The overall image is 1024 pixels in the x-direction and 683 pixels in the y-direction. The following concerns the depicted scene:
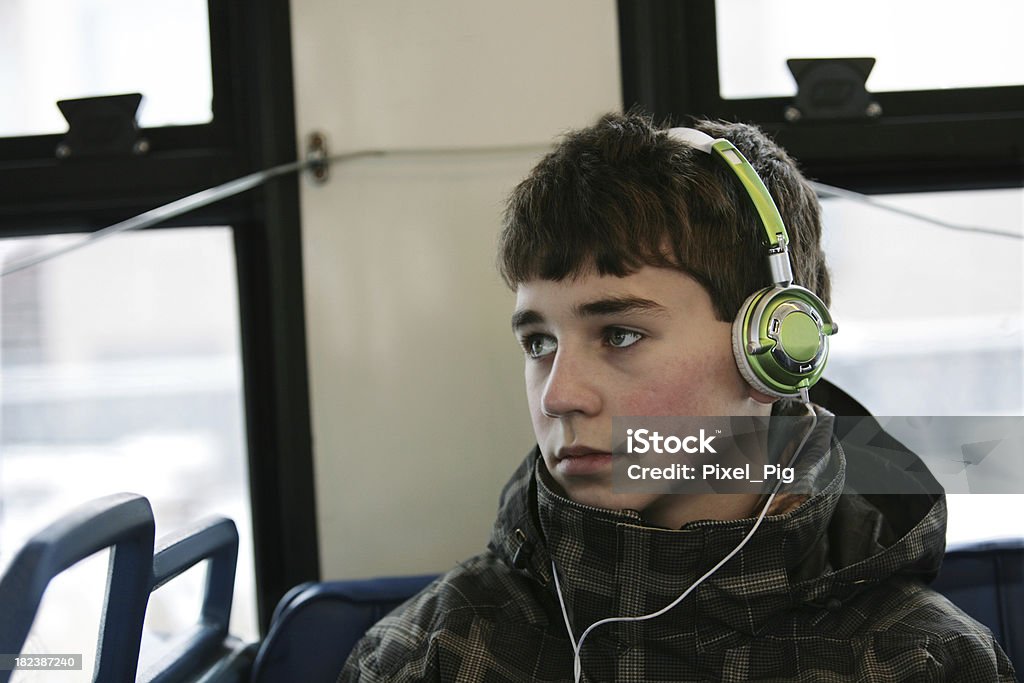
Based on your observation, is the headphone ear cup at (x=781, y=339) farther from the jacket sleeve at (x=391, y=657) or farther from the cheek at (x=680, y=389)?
the jacket sleeve at (x=391, y=657)

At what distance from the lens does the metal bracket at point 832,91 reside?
1.42 m

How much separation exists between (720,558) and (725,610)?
0.05 m

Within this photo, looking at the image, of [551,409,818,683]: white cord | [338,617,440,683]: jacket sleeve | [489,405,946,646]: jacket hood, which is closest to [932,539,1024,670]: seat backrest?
[489,405,946,646]: jacket hood

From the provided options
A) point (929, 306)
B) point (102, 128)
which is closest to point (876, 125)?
point (929, 306)

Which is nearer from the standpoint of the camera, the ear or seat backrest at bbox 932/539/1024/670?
the ear

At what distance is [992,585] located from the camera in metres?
1.13

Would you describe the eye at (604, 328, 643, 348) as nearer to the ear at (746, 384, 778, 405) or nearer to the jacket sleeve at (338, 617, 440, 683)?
the ear at (746, 384, 778, 405)

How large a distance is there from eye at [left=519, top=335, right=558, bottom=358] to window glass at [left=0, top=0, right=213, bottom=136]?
0.74 m

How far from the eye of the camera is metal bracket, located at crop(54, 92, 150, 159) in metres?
1.46

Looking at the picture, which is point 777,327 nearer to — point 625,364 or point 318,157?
point 625,364

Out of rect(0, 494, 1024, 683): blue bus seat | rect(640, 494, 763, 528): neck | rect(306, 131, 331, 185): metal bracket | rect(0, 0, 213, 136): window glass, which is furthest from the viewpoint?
rect(0, 0, 213, 136): window glass

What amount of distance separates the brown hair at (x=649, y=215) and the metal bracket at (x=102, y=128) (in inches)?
28.6

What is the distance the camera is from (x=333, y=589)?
1.17 m

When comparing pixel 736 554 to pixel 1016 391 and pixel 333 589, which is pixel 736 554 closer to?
pixel 333 589
